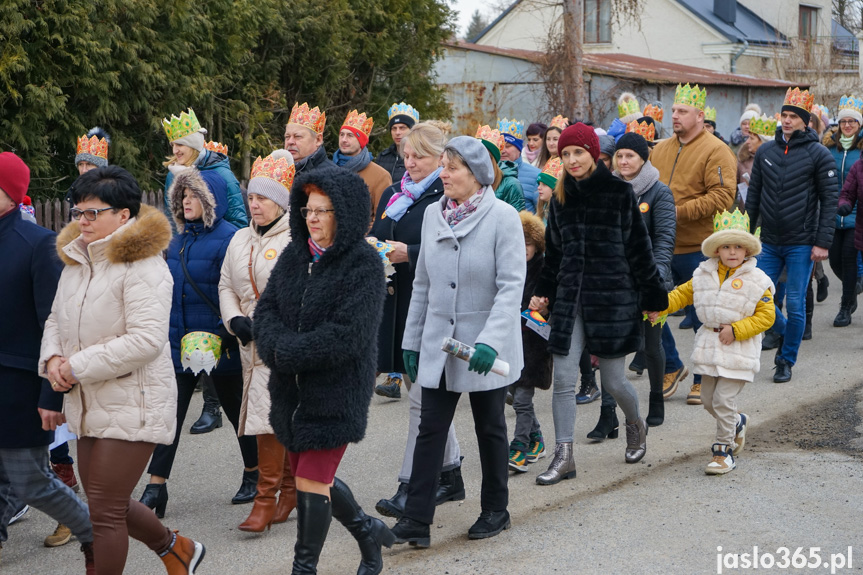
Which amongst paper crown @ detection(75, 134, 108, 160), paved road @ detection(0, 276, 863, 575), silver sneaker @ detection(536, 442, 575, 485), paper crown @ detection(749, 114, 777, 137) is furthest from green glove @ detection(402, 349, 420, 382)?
paper crown @ detection(749, 114, 777, 137)

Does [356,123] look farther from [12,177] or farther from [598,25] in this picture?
[598,25]

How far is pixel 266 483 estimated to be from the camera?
18.1 feet

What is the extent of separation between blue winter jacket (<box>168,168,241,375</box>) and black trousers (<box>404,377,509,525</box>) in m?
1.34

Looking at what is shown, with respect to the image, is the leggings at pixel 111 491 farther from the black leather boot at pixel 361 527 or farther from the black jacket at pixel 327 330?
the black leather boot at pixel 361 527

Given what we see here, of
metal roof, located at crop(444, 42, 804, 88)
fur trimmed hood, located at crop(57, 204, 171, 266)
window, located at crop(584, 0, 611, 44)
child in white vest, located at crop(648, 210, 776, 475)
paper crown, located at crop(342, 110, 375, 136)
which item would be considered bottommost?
child in white vest, located at crop(648, 210, 776, 475)

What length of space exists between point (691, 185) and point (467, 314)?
406 cm

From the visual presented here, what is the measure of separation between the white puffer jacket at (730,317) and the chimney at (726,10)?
35941 mm

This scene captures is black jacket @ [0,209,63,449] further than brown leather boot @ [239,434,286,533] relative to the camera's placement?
No

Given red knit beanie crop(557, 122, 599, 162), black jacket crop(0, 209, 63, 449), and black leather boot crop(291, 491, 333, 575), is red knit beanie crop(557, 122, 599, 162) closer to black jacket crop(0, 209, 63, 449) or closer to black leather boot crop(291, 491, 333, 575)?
black leather boot crop(291, 491, 333, 575)

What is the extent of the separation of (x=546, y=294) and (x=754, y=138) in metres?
6.97

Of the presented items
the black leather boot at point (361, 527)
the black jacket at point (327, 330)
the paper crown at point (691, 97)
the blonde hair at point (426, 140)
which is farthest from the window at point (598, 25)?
the black leather boot at point (361, 527)

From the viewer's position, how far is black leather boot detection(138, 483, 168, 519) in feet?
18.6

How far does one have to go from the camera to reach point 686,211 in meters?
8.47

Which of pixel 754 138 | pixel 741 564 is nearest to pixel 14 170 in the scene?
pixel 741 564
